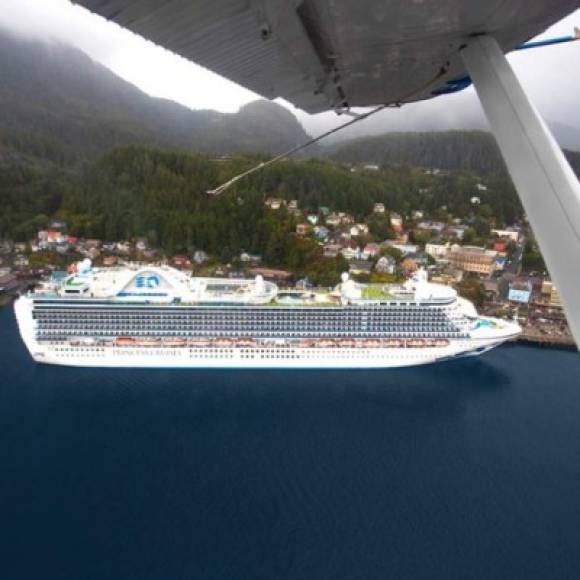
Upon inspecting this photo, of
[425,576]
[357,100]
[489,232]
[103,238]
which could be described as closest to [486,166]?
[489,232]

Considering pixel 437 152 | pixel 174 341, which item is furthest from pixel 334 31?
pixel 437 152

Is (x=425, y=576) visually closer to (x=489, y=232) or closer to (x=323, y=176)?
(x=489, y=232)

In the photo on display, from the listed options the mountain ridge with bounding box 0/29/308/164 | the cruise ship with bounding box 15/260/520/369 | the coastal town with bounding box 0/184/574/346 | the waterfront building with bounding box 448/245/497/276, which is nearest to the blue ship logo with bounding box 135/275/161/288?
the cruise ship with bounding box 15/260/520/369

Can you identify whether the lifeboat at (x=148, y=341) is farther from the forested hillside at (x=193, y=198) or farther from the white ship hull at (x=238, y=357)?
the forested hillside at (x=193, y=198)

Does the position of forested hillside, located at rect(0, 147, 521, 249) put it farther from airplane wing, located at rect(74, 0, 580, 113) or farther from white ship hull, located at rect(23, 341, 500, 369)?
airplane wing, located at rect(74, 0, 580, 113)

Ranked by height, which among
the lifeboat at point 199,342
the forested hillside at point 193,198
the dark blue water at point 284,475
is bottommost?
the dark blue water at point 284,475

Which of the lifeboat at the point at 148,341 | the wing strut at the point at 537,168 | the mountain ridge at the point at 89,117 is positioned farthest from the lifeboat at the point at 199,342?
the mountain ridge at the point at 89,117
